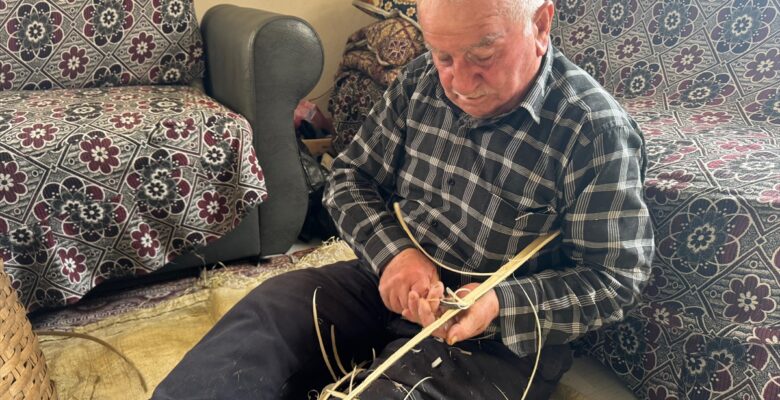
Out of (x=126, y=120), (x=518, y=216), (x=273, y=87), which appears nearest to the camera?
(x=518, y=216)

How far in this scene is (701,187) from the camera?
0.85 m

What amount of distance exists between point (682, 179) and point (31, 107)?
55.1 inches

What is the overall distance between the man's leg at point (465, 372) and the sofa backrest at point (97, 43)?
4.28ft

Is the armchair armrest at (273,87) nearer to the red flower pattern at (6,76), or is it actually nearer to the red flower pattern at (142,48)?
the red flower pattern at (142,48)

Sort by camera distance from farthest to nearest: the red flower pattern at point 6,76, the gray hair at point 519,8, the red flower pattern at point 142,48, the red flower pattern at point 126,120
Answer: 1. the red flower pattern at point 142,48
2. the red flower pattern at point 6,76
3. the red flower pattern at point 126,120
4. the gray hair at point 519,8

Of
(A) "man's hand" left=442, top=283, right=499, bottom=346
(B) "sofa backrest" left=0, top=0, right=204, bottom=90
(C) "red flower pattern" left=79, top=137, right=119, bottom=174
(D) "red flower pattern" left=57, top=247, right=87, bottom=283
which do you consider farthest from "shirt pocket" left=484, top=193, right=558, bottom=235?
(B) "sofa backrest" left=0, top=0, right=204, bottom=90

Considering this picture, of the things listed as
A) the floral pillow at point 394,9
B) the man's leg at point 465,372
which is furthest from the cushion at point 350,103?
the man's leg at point 465,372

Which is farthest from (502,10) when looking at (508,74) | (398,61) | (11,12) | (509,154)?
(11,12)

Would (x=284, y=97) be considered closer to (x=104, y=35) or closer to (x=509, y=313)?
(x=104, y=35)

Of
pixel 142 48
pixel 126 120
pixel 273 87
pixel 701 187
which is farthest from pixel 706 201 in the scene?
pixel 142 48

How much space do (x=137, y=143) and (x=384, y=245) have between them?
0.69 metres

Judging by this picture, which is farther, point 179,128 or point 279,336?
point 179,128

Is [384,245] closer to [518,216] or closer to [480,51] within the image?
[518,216]

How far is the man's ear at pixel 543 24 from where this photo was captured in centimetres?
70
